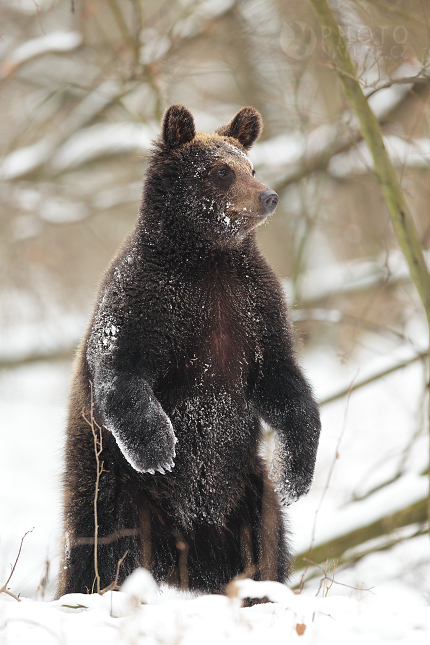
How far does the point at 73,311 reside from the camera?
11.9 metres

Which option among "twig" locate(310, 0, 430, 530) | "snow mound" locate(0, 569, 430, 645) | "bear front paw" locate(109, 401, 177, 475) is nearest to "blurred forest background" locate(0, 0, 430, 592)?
"twig" locate(310, 0, 430, 530)

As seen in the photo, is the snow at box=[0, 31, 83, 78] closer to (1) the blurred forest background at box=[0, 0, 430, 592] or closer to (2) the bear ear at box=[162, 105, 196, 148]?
(1) the blurred forest background at box=[0, 0, 430, 592]

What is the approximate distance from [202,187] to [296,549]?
7.96ft

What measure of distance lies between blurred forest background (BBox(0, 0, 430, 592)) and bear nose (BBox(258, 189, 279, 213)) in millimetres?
1764

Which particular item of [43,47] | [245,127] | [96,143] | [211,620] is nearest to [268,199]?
[245,127]

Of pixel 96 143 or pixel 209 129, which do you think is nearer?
pixel 209 129

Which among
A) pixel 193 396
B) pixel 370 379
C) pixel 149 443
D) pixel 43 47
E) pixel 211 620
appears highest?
pixel 43 47

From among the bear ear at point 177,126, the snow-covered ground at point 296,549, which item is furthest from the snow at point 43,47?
the bear ear at point 177,126

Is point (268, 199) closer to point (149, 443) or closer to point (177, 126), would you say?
point (177, 126)

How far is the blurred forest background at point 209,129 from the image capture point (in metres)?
6.58

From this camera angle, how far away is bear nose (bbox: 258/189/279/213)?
145 inches

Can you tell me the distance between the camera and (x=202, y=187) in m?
3.80

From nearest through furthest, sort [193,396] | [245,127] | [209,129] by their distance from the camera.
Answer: [193,396]
[245,127]
[209,129]

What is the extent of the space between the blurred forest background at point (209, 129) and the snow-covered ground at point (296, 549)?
0.91 ft
